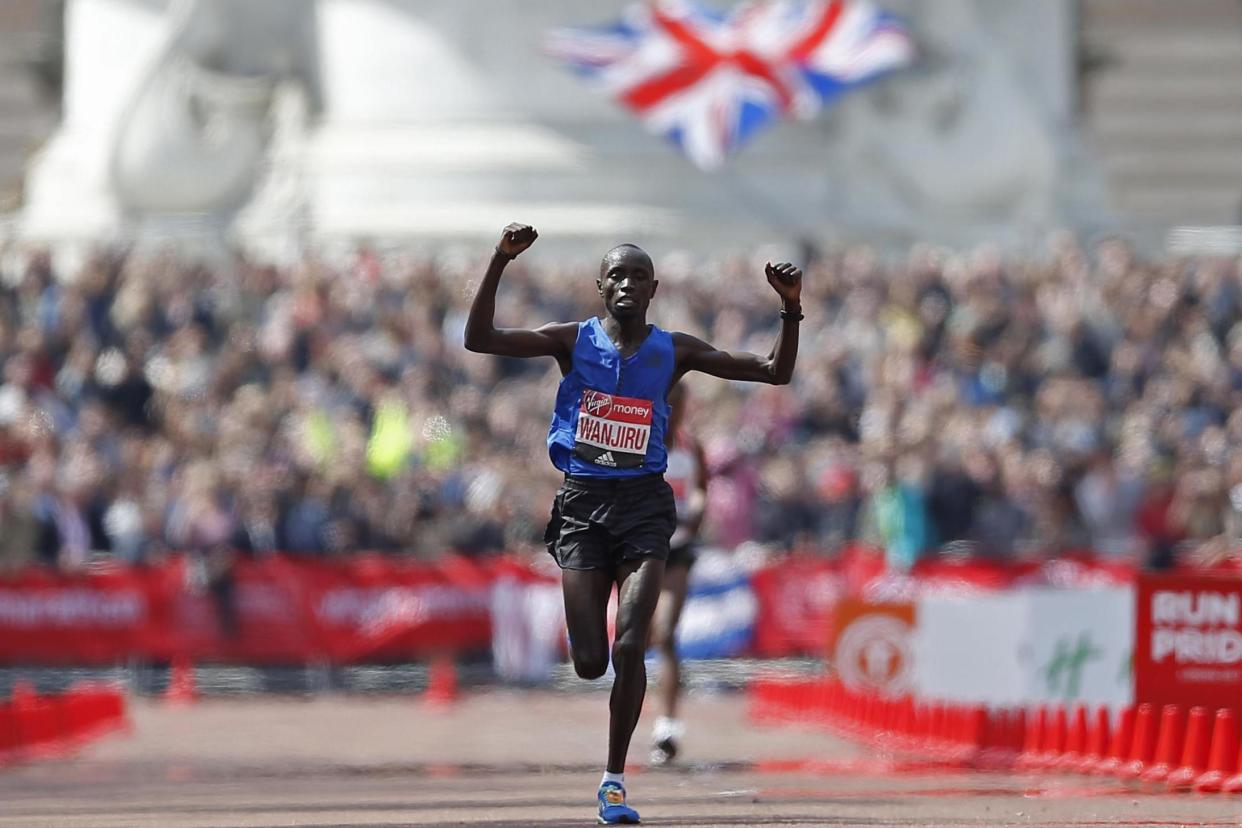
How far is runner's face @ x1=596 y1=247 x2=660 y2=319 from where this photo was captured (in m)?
10.8

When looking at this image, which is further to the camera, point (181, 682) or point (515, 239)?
point (181, 682)

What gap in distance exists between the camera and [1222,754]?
1292cm

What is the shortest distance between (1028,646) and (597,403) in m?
5.81

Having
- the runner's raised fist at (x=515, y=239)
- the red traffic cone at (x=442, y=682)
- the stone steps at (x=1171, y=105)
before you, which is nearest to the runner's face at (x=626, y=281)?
the runner's raised fist at (x=515, y=239)

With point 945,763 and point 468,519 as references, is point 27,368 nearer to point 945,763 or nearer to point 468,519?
point 468,519

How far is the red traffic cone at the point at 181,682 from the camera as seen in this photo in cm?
2348

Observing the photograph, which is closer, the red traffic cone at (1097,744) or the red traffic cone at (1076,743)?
the red traffic cone at (1097,744)

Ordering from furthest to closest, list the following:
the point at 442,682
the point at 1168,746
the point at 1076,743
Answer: the point at 442,682
the point at 1076,743
the point at 1168,746

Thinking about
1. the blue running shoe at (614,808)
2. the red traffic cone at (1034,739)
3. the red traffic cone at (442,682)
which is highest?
the blue running shoe at (614,808)

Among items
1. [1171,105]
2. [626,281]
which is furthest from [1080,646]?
[1171,105]

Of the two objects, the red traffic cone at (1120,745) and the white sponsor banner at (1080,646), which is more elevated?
the white sponsor banner at (1080,646)

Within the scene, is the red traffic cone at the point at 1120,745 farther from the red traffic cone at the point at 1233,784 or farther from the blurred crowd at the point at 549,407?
the blurred crowd at the point at 549,407

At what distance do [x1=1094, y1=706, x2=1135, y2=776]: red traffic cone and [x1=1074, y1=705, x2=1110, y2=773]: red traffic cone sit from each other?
10cm

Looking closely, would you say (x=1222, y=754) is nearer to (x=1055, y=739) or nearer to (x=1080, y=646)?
(x=1055, y=739)
